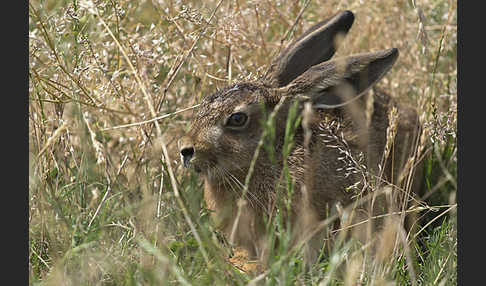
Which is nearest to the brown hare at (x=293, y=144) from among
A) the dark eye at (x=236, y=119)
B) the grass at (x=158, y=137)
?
the dark eye at (x=236, y=119)

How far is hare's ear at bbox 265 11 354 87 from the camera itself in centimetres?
475

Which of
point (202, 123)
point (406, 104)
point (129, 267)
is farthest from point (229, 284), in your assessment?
point (406, 104)

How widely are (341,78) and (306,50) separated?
0.38m

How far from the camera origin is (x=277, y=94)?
461cm

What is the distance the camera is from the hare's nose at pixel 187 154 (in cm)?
417

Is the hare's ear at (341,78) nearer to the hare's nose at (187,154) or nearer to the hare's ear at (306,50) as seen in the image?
the hare's ear at (306,50)

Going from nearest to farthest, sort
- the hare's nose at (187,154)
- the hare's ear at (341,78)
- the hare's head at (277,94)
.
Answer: the hare's nose at (187,154) < the hare's head at (277,94) < the hare's ear at (341,78)

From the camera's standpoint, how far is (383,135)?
5.04 metres

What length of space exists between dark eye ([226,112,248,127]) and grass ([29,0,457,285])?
38 centimetres

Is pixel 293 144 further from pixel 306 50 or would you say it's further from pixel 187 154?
pixel 306 50

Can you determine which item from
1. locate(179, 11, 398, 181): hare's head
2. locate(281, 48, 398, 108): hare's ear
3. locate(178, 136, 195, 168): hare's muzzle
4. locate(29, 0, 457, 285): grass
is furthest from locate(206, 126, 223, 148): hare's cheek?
locate(281, 48, 398, 108): hare's ear

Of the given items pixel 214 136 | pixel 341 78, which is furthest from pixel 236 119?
pixel 341 78

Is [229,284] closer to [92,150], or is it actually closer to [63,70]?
[92,150]

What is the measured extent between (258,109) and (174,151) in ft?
3.08
